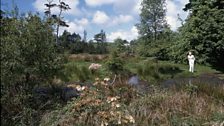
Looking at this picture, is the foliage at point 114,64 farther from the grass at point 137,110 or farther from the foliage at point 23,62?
the grass at point 137,110

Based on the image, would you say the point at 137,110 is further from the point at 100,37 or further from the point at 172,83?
the point at 100,37

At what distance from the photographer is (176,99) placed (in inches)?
383

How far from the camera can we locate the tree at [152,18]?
57594mm

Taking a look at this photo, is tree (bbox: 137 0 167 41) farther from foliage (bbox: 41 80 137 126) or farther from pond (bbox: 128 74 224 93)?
foliage (bbox: 41 80 137 126)

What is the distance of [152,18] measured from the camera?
58.1 m

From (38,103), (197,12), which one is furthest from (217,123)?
(197,12)

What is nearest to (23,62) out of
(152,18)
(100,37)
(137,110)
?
(137,110)

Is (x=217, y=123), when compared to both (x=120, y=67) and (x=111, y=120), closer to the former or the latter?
(x=111, y=120)

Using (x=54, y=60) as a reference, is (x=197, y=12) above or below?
above

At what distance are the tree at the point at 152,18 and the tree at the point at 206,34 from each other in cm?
2120

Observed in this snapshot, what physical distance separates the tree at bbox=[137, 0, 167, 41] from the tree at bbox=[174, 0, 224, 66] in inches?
835

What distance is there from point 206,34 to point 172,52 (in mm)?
4835

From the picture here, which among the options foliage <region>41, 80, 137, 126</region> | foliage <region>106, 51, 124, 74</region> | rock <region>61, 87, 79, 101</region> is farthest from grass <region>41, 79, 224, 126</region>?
foliage <region>106, 51, 124, 74</region>

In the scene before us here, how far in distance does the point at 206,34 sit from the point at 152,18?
2424cm
